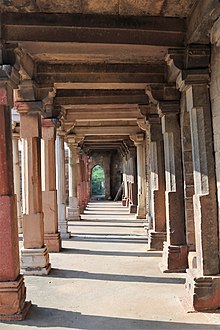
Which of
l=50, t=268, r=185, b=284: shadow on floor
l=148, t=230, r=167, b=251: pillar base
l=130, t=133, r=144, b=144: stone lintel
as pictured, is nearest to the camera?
l=50, t=268, r=185, b=284: shadow on floor

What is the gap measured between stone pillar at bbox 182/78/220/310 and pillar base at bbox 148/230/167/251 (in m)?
3.69

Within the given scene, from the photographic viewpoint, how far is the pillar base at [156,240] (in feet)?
29.6

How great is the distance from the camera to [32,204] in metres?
7.34

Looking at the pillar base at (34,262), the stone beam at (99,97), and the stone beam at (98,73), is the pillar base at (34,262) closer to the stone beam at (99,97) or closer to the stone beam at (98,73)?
the stone beam at (98,73)

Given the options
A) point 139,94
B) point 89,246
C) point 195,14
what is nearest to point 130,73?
point 139,94

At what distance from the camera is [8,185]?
5109 mm

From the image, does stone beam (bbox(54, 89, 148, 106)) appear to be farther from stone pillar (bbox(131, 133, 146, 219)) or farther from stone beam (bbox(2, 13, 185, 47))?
stone pillar (bbox(131, 133, 146, 219))

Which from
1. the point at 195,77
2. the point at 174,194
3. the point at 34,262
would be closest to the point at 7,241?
the point at 34,262

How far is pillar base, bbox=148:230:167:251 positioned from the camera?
355 inches

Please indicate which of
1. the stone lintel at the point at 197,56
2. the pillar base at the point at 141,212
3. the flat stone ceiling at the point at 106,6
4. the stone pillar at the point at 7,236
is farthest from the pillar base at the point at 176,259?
the pillar base at the point at 141,212

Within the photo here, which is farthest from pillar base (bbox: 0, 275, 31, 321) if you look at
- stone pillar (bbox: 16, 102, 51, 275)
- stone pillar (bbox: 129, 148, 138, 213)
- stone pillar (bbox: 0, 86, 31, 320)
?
stone pillar (bbox: 129, 148, 138, 213)

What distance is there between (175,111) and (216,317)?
12.2ft

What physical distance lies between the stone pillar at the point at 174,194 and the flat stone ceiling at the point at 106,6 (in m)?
2.36

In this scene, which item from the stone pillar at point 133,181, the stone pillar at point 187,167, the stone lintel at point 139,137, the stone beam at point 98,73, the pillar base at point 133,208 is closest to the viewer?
the stone pillar at point 187,167
